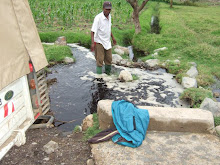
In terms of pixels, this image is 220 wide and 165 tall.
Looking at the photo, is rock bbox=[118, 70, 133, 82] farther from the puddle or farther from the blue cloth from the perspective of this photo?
the blue cloth

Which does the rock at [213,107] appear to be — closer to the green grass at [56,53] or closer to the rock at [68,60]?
the rock at [68,60]

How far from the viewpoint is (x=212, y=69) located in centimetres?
845

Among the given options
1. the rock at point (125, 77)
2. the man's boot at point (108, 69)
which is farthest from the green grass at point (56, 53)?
the rock at point (125, 77)

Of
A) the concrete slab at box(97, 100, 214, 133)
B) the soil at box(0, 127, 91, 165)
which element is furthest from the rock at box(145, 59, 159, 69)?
the soil at box(0, 127, 91, 165)

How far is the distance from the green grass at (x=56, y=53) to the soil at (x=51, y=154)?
532 centimetres

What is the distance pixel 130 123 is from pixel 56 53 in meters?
6.54

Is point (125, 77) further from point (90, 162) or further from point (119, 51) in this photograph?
Result: point (90, 162)

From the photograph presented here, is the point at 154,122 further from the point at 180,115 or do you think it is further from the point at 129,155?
the point at 129,155

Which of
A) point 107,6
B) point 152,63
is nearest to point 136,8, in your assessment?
point 152,63

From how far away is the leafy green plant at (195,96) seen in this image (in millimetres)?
5844

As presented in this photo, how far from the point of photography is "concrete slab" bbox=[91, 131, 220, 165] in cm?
324

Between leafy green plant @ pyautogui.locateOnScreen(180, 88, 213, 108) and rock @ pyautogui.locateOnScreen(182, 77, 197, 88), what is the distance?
48 centimetres

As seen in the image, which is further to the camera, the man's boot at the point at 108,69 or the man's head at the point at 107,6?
the man's boot at the point at 108,69

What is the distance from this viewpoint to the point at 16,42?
131 inches
